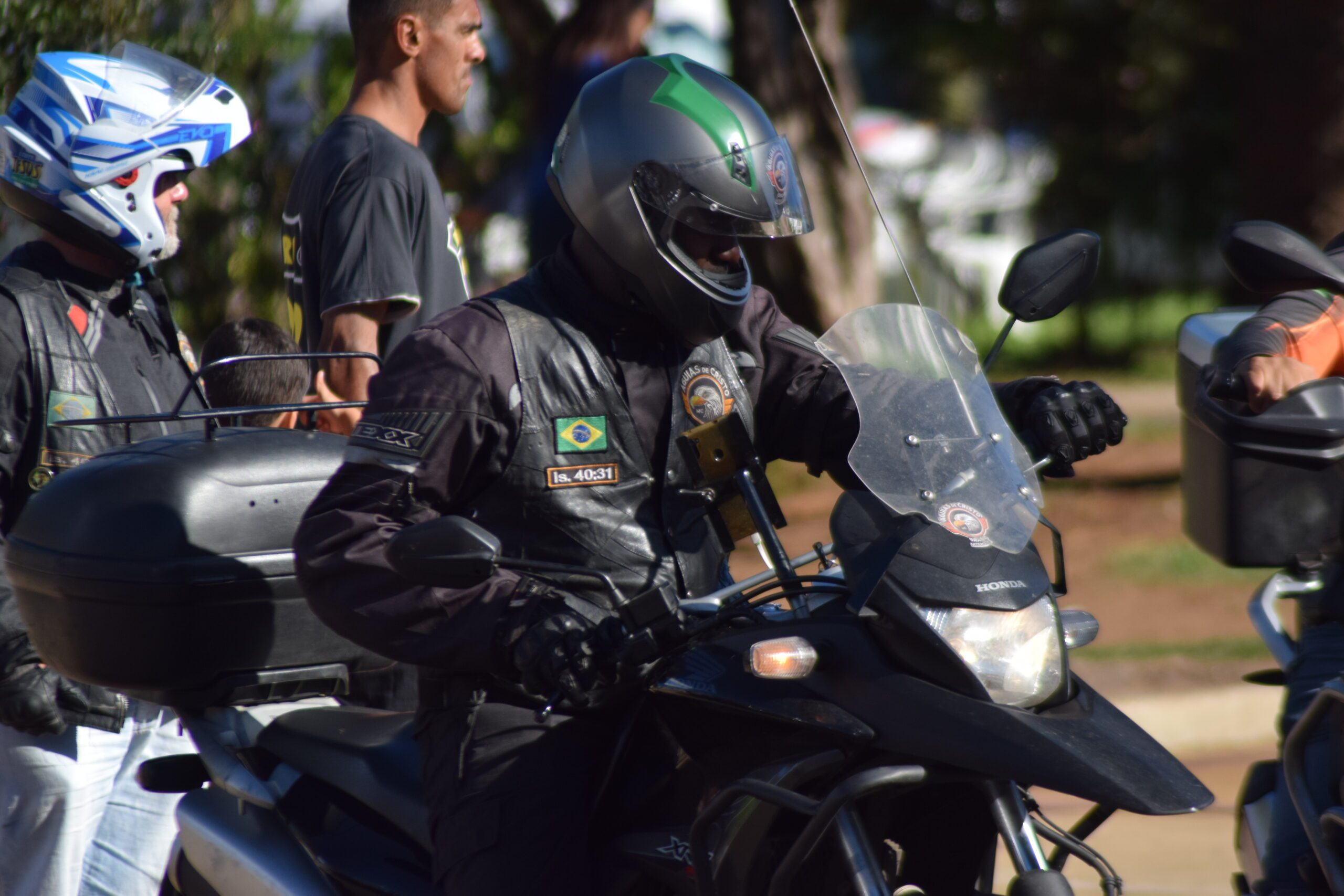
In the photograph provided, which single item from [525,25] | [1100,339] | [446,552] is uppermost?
[446,552]

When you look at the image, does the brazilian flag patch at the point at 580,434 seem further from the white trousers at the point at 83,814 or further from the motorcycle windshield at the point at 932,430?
the white trousers at the point at 83,814

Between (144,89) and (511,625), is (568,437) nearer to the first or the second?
(511,625)

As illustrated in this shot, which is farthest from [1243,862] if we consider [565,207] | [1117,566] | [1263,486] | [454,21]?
[1117,566]

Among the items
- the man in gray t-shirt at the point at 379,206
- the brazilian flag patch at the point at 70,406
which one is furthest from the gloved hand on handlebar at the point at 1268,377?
the brazilian flag patch at the point at 70,406

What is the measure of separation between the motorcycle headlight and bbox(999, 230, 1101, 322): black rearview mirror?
461 millimetres

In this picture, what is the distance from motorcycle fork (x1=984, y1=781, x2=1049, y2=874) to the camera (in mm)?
1854

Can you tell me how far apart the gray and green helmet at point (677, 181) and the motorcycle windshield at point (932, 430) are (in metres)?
0.28

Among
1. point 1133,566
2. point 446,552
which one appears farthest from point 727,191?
point 1133,566

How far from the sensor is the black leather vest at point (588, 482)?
2.37m

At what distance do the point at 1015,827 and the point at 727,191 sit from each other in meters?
1.02

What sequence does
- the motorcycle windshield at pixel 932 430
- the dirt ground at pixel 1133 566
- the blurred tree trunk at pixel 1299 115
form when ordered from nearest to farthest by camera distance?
the motorcycle windshield at pixel 932 430 → the dirt ground at pixel 1133 566 → the blurred tree trunk at pixel 1299 115

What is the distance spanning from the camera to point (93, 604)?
256 centimetres

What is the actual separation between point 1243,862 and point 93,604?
214cm

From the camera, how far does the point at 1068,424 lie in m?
2.38
